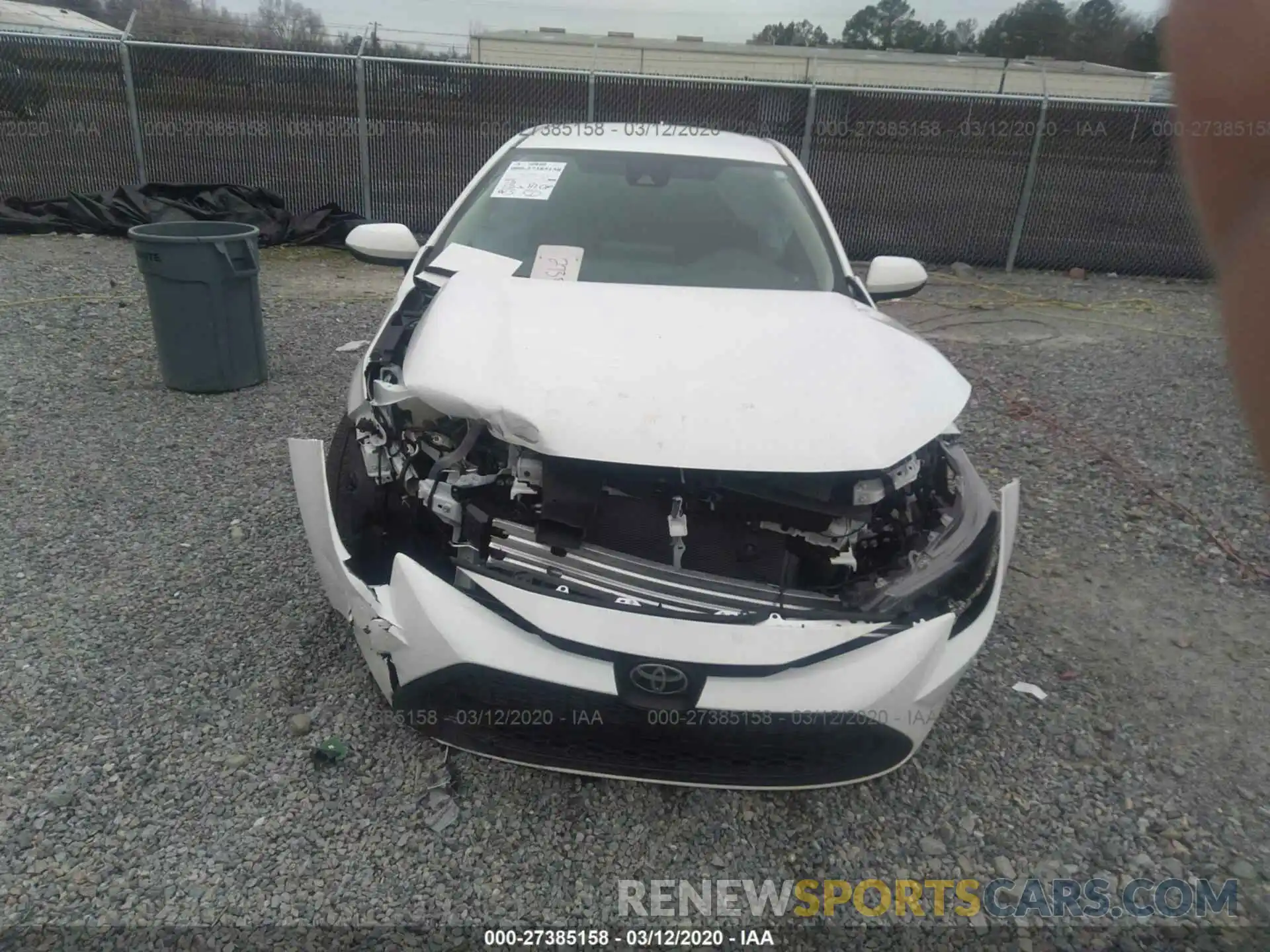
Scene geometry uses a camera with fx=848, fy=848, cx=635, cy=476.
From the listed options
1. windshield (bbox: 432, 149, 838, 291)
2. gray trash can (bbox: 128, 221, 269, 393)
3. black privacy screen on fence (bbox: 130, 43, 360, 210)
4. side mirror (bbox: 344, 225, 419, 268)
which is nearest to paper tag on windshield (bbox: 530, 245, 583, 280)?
windshield (bbox: 432, 149, 838, 291)

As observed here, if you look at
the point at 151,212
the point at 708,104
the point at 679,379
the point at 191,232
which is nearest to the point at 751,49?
the point at 708,104

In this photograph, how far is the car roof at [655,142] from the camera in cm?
382

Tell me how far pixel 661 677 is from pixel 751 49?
87.4 feet

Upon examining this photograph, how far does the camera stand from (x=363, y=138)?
9820 mm

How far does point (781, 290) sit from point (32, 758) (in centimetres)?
282

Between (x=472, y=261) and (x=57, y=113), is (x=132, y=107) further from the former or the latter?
(x=472, y=261)

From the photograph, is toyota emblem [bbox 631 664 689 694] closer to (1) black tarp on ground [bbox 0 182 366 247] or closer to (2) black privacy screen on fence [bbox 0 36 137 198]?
(1) black tarp on ground [bbox 0 182 366 247]

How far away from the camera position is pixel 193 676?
8.83 ft

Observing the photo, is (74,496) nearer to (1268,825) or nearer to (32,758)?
(32,758)

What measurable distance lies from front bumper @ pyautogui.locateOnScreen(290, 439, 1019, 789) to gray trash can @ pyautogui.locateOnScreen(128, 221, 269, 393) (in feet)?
11.3

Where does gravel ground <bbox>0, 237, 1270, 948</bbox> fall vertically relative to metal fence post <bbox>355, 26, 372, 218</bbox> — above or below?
below

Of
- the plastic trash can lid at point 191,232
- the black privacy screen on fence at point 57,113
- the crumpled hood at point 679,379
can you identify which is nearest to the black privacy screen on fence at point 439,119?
the black privacy screen on fence at point 57,113

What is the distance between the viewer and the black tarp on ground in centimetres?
902

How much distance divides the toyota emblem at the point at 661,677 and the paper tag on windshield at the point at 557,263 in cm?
174
